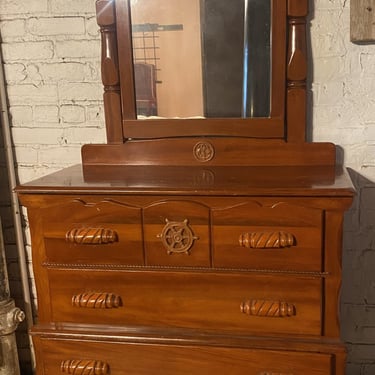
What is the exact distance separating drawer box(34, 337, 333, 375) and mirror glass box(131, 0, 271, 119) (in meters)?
0.74

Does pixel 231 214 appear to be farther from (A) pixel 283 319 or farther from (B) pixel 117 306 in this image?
(B) pixel 117 306

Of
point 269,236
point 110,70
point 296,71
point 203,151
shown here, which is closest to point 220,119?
point 203,151

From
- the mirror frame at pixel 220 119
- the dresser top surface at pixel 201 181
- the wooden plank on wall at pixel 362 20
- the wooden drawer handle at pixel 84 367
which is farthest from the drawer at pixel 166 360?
the wooden plank on wall at pixel 362 20

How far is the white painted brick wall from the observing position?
176cm

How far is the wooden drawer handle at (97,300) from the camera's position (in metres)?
1.53

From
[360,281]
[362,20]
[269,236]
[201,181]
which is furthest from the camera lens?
[360,281]

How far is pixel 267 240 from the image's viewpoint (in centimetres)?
140

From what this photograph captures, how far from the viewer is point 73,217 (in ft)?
4.91

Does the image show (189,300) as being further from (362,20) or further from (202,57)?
(362,20)

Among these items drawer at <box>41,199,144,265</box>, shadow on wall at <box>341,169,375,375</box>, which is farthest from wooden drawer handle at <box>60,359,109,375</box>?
shadow on wall at <box>341,169,375,375</box>

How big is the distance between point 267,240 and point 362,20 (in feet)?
2.65

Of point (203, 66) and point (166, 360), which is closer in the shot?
point (166, 360)

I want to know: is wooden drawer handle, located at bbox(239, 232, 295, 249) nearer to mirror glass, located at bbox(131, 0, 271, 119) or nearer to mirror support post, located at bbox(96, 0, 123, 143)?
mirror glass, located at bbox(131, 0, 271, 119)

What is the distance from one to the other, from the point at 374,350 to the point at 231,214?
947mm
